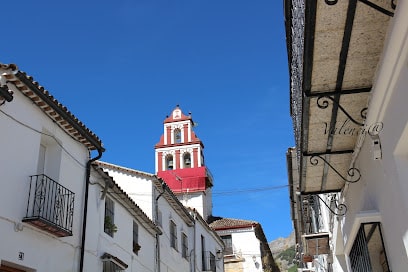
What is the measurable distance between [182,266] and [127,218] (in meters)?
6.02

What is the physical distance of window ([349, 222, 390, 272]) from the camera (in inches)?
221

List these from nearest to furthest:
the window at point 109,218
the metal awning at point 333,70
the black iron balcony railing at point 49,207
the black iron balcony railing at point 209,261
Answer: the metal awning at point 333,70 → the black iron balcony railing at point 49,207 → the window at point 109,218 → the black iron balcony railing at point 209,261

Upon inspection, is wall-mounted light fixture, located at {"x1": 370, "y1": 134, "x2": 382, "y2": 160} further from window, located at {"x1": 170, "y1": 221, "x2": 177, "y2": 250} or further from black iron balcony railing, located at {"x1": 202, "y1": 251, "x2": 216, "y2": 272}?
black iron balcony railing, located at {"x1": 202, "y1": 251, "x2": 216, "y2": 272}

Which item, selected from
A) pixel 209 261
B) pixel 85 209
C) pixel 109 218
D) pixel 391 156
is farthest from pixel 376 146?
pixel 209 261

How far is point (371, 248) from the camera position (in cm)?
591

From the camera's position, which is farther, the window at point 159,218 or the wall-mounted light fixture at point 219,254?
the wall-mounted light fixture at point 219,254

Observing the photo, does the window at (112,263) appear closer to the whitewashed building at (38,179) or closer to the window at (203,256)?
the whitewashed building at (38,179)

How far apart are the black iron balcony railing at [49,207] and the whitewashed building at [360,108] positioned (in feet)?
16.1

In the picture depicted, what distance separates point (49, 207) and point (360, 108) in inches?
251

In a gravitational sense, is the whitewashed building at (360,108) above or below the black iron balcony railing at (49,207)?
below

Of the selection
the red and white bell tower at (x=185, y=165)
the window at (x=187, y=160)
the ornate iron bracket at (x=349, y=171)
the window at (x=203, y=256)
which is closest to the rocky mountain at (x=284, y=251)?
the red and white bell tower at (x=185, y=165)

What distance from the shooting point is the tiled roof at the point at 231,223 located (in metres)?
34.5

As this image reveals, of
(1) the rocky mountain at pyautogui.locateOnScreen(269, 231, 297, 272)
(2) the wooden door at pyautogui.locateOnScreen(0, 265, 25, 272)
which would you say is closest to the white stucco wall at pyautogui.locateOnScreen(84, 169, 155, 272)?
(2) the wooden door at pyautogui.locateOnScreen(0, 265, 25, 272)

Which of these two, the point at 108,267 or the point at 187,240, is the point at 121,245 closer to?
the point at 108,267
